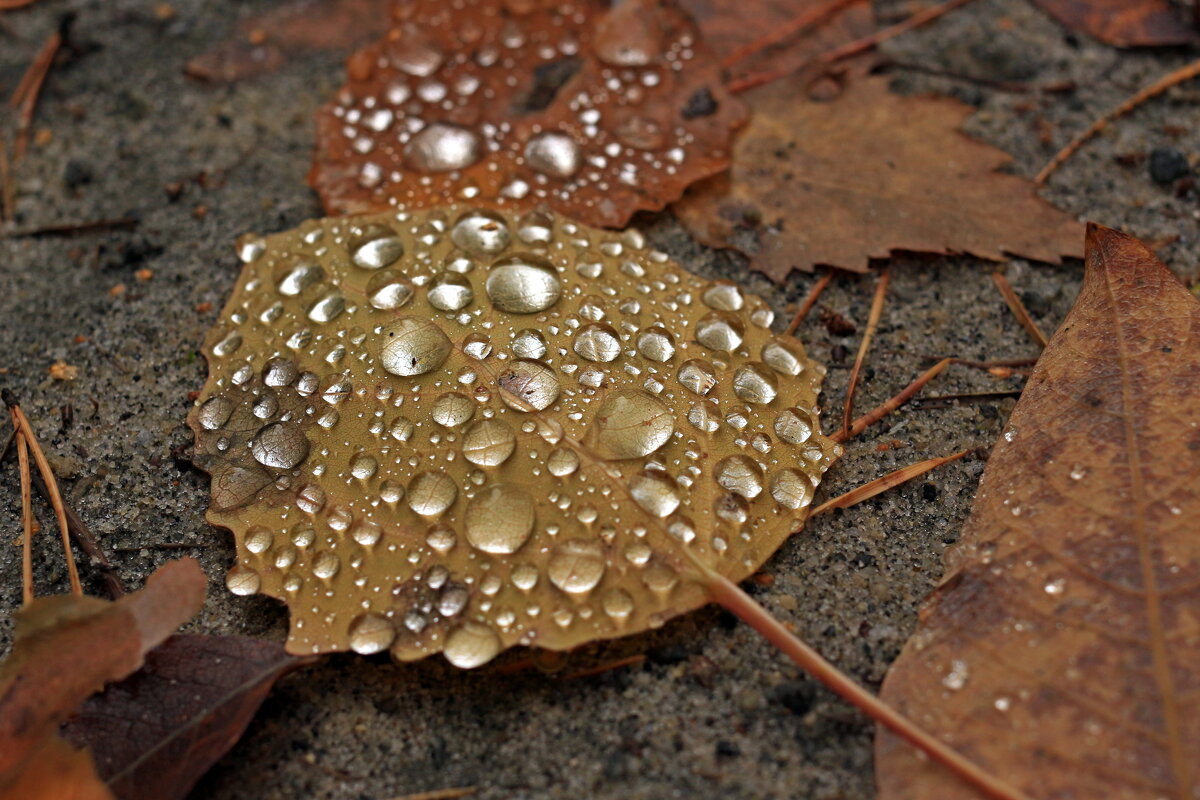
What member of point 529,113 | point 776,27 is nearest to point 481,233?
point 529,113

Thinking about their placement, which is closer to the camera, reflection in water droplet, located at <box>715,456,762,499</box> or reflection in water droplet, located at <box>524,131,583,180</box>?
reflection in water droplet, located at <box>715,456,762,499</box>

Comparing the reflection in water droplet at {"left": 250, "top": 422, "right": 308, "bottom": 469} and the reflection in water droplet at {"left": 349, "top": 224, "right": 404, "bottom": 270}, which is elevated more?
the reflection in water droplet at {"left": 349, "top": 224, "right": 404, "bottom": 270}

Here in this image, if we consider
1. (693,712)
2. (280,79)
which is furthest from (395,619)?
(280,79)

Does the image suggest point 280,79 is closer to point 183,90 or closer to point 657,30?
point 183,90

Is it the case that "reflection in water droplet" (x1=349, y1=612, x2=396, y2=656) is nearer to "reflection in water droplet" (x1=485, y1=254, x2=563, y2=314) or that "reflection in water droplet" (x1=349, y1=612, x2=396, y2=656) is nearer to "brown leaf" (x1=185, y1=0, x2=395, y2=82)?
"reflection in water droplet" (x1=485, y1=254, x2=563, y2=314)

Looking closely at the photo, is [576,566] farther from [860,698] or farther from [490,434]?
[860,698]

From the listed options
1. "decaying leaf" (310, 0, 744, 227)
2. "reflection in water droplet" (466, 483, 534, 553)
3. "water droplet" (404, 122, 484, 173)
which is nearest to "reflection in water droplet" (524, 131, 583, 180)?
"decaying leaf" (310, 0, 744, 227)

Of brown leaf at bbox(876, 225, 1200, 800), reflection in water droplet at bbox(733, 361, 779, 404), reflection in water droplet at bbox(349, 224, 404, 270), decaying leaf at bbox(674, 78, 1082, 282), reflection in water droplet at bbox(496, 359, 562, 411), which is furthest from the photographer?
decaying leaf at bbox(674, 78, 1082, 282)
